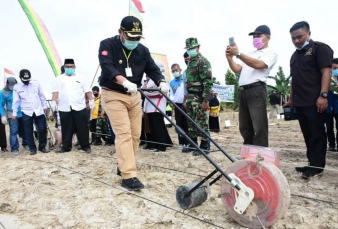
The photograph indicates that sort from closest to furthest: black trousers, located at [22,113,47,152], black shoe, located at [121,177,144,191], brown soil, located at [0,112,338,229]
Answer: brown soil, located at [0,112,338,229] < black shoe, located at [121,177,144,191] < black trousers, located at [22,113,47,152]

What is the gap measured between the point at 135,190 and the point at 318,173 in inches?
83.0

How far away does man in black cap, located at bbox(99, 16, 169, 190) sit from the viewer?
315 cm

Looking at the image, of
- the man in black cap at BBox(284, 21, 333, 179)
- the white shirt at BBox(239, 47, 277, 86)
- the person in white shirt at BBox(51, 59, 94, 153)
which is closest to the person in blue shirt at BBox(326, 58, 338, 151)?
the man in black cap at BBox(284, 21, 333, 179)

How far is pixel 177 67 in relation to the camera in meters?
6.29

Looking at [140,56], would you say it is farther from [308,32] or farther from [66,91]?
[66,91]

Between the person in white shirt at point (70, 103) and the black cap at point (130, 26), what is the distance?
282cm

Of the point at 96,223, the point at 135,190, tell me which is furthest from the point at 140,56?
the point at 96,223

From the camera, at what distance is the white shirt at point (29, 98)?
5.88 m

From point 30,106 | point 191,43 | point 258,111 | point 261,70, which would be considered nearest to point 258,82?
point 261,70

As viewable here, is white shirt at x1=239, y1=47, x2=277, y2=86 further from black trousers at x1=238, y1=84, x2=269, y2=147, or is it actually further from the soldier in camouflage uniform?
the soldier in camouflage uniform

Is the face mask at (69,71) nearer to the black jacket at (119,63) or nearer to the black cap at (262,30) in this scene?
the black jacket at (119,63)

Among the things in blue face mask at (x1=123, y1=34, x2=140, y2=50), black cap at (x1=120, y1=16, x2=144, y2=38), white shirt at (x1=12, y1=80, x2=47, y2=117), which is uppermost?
black cap at (x1=120, y1=16, x2=144, y2=38)

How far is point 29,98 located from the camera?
588 centimetres

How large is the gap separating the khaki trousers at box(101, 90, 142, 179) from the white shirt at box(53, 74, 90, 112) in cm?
250
